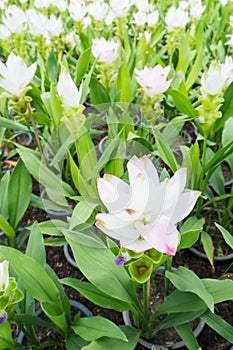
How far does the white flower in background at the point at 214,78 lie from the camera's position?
977 mm

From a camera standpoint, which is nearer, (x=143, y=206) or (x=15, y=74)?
(x=143, y=206)

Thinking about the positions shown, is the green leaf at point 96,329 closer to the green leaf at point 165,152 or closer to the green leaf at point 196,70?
the green leaf at point 165,152

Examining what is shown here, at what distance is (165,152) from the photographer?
0.90 meters

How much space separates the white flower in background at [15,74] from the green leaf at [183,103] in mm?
437

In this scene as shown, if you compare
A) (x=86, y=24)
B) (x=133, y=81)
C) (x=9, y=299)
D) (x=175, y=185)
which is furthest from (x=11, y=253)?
(x=86, y=24)

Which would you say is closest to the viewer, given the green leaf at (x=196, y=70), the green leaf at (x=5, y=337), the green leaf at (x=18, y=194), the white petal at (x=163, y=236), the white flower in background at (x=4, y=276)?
the white petal at (x=163, y=236)

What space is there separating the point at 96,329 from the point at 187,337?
20cm

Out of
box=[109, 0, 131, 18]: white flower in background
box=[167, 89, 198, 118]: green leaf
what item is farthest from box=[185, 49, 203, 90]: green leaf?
box=[109, 0, 131, 18]: white flower in background

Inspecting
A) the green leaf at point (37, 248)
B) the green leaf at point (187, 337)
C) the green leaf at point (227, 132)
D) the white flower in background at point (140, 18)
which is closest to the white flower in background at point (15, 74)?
the green leaf at point (37, 248)

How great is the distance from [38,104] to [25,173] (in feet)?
1.30

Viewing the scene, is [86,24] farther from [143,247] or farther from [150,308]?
[143,247]

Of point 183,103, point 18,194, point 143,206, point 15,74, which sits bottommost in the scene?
point 18,194

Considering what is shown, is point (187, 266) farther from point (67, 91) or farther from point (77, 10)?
point (77, 10)

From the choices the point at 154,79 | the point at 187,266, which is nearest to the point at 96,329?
the point at 187,266
